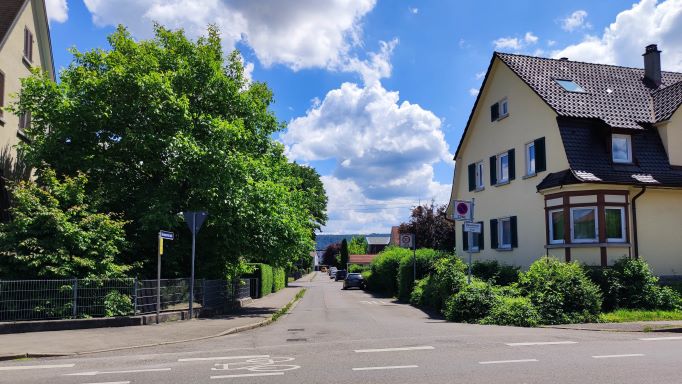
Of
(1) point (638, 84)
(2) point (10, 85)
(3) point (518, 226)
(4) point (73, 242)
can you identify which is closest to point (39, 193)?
(4) point (73, 242)

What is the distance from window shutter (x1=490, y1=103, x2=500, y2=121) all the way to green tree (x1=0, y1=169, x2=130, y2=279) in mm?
17781

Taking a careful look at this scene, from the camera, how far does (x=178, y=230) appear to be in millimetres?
19281

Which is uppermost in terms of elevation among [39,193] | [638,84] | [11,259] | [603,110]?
[638,84]

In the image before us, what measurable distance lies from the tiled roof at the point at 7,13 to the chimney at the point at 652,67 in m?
26.7

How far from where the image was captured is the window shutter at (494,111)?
26.0 metres

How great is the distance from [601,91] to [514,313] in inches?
489

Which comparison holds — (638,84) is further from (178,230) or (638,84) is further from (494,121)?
(178,230)

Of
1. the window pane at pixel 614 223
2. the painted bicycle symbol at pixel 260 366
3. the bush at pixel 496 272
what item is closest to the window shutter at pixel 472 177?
the bush at pixel 496 272

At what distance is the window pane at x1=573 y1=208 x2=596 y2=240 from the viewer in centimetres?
1970

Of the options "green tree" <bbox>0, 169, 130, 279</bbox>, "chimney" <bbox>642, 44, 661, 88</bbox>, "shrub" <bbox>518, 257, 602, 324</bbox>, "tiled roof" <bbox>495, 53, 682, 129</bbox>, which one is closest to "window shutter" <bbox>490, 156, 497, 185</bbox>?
"tiled roof" <bbox>495, 53, 682, 129</bbox>

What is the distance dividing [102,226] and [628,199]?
58.4 feet

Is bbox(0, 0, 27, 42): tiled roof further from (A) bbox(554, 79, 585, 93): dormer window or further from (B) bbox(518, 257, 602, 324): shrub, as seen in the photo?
(A) bbox(554, 79, 585, 93): dormer window

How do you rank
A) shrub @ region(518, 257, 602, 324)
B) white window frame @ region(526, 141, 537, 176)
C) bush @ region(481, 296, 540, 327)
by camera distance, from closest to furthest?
1. bush @ region(481, 296, 540, 327)
2. shrub @ region(518, 257, 602, 324)
3. white window frame @ region(526, 141, 537, 176)

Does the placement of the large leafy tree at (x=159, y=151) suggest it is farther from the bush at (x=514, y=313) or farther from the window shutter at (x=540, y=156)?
the window shutter at (x=540, y=156)
